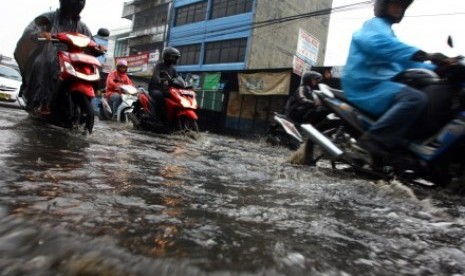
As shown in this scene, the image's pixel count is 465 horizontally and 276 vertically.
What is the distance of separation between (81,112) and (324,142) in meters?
2.67

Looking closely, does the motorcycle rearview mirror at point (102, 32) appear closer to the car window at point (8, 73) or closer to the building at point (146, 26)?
the car window at point (8, 73)

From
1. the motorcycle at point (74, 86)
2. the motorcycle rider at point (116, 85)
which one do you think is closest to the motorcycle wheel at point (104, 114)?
the motorcycle rider at point (116, 85)

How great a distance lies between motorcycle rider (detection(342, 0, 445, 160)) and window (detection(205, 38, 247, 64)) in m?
22.5

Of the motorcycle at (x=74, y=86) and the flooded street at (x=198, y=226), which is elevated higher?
the motorcycle at (x=74, y=86)

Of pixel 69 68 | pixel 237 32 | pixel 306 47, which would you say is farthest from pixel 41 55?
pixel 237 32

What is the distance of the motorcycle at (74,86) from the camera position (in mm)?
4609

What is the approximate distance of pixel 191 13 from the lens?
102ft

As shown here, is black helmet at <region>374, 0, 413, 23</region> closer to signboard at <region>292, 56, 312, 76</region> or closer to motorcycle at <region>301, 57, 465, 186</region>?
motorcycle at <region>301, 57, 465, 186</region>

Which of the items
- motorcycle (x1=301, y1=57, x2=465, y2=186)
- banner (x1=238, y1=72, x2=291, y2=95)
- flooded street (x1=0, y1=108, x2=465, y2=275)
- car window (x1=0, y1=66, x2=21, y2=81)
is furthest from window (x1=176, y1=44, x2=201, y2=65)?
flooded street (x1=0, y1=108, x2=465, y2=275)

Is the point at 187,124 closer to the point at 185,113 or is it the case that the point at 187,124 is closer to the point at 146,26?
the point at 185,113

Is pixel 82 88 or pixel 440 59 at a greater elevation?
pixel 440 59

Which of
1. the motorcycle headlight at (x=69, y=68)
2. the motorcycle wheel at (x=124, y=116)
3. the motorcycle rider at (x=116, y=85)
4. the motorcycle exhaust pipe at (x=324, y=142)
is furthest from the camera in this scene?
the motorcycle rider at (x=116, y=85)

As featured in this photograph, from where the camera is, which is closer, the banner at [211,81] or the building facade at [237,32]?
the banner at [211,81]

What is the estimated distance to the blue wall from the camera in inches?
1032
